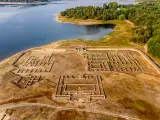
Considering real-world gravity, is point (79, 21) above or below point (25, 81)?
above

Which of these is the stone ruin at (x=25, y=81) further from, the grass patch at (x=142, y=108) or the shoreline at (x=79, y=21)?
the shoreline at (x=79, y=21)

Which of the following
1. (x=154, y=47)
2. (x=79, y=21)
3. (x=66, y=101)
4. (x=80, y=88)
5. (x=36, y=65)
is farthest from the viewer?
(x=79, y=21)

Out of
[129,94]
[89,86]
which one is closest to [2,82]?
[89,86]

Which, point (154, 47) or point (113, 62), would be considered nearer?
point (113, 62)

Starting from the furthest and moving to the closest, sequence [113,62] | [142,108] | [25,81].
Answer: [113,62] < [25,81] < [142,108]

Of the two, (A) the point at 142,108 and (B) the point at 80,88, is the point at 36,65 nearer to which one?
(B) the point at 80,88

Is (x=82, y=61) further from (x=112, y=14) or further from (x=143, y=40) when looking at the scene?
(x=112, y=14)

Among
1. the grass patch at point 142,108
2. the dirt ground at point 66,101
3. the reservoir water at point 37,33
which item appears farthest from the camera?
the reservoir water at point 37,33

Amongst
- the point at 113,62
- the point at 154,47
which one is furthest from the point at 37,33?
the point at 154,47

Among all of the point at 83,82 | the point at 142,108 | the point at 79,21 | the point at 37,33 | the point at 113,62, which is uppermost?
the point at 79,21

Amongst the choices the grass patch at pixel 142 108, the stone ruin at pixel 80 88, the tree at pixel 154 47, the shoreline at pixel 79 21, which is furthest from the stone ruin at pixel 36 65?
the shoreline at pixel 79 21
